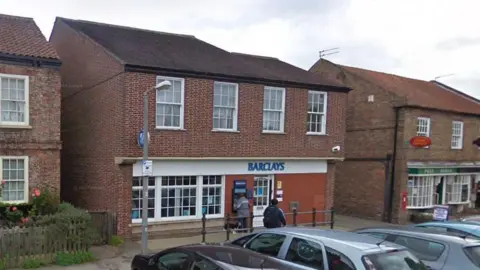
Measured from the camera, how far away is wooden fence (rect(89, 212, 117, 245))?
488 inches

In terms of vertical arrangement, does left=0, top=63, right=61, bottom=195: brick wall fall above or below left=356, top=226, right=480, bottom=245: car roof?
above

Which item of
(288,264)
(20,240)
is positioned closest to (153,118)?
(20,240)

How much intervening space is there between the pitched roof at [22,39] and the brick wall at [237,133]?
11.3 feet

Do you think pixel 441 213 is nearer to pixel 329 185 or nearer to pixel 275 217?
pixel 329 185

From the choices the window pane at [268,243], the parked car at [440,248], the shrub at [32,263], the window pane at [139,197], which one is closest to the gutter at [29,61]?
the window pane at [139,197]

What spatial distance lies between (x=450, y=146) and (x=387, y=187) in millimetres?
4999

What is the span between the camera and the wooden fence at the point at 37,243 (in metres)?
9.84

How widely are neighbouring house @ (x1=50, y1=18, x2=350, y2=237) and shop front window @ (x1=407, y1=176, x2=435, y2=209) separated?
5.60 meters

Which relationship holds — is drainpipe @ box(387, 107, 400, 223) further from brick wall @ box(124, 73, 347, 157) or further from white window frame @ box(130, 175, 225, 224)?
white window frame @ box(130, 175, 225, 224)

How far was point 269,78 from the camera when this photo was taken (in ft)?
53.1

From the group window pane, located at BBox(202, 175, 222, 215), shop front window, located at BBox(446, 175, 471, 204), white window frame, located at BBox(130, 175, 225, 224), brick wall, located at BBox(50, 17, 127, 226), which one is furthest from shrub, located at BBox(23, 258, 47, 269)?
Answer: shop front window, located at BBox(446, 175, 471, 204)

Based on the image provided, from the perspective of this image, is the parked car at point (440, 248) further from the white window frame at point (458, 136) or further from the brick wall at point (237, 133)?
the white window frame at point (458, 136)

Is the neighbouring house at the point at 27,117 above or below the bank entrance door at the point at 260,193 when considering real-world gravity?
above

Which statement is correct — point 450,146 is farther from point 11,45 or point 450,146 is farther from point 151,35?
point 11,45
